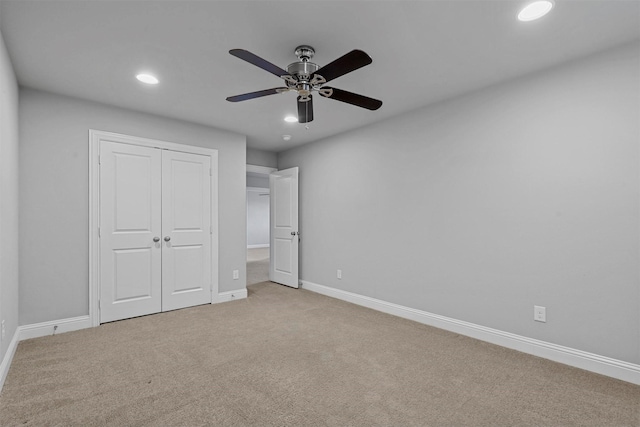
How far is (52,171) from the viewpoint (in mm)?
3168

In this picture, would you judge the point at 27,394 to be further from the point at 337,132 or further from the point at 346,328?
the point at 337,132

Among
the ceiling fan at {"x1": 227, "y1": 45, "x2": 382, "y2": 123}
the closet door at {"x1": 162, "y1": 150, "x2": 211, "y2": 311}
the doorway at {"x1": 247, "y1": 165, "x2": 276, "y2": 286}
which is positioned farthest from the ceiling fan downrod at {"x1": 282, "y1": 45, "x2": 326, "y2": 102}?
the doorway at {"x1": 247, "y1": 165, "x2": 276, "y2": 286}

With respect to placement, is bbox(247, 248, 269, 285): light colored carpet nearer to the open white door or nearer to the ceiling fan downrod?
the open white door

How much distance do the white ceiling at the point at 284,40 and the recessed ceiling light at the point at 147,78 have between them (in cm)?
8

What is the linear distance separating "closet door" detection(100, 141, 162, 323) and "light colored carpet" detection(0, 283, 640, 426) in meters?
0.39

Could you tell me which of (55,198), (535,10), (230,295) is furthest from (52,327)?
(535,10)

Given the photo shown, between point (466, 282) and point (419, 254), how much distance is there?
597mm

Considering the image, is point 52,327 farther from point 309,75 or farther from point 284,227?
point 309,75

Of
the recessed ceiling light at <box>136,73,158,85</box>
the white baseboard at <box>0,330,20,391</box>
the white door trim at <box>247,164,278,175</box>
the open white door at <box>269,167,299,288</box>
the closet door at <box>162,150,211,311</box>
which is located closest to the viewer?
the white baseboard at <box>0,330,20,391</box>

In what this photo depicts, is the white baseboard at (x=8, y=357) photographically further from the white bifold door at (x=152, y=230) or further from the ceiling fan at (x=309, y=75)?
the ceiling fan at (x=309, y=75)

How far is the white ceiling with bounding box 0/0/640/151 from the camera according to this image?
192cm

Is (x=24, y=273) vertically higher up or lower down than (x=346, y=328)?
higher up

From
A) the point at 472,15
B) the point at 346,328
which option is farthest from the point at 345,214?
the point at 472,15

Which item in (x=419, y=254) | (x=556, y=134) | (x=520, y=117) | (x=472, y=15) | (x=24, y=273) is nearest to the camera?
(x=472, y=15)
